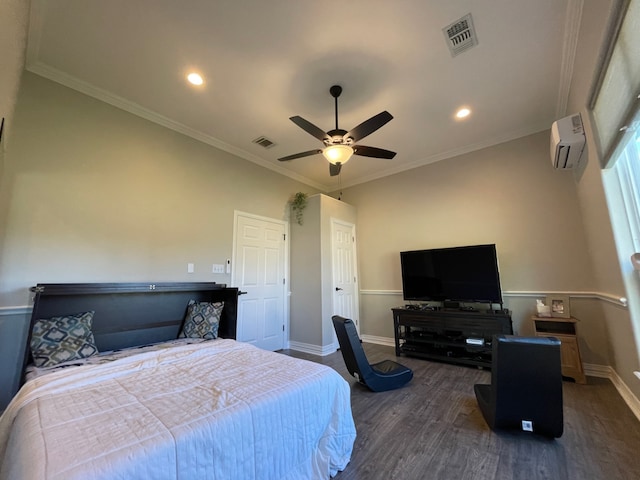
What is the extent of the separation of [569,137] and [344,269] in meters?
3.46

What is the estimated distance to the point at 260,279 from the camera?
14.3 feet

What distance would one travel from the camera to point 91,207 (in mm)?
2775

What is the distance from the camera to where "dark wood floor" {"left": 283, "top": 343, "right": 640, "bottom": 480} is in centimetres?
162

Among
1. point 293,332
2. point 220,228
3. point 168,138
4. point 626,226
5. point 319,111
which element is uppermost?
point 319,111

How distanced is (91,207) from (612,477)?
4.65 m

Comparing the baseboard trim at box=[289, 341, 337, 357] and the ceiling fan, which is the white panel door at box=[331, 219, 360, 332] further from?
the ceiling fan

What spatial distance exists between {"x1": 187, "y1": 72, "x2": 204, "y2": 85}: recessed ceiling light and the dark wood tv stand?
3.96 metres

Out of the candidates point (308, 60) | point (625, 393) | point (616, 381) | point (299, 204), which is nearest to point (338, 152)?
point (308, 60)

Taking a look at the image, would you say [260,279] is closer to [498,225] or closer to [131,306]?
[131,306]

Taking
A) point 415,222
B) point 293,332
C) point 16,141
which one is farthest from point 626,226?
point 16,141

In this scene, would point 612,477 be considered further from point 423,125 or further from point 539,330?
point 423,125

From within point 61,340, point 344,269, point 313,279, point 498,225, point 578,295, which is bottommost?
point 61,340

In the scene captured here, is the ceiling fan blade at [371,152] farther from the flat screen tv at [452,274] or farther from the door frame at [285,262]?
the door frame at [285,262]

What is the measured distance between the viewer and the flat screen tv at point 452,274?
359 cm
